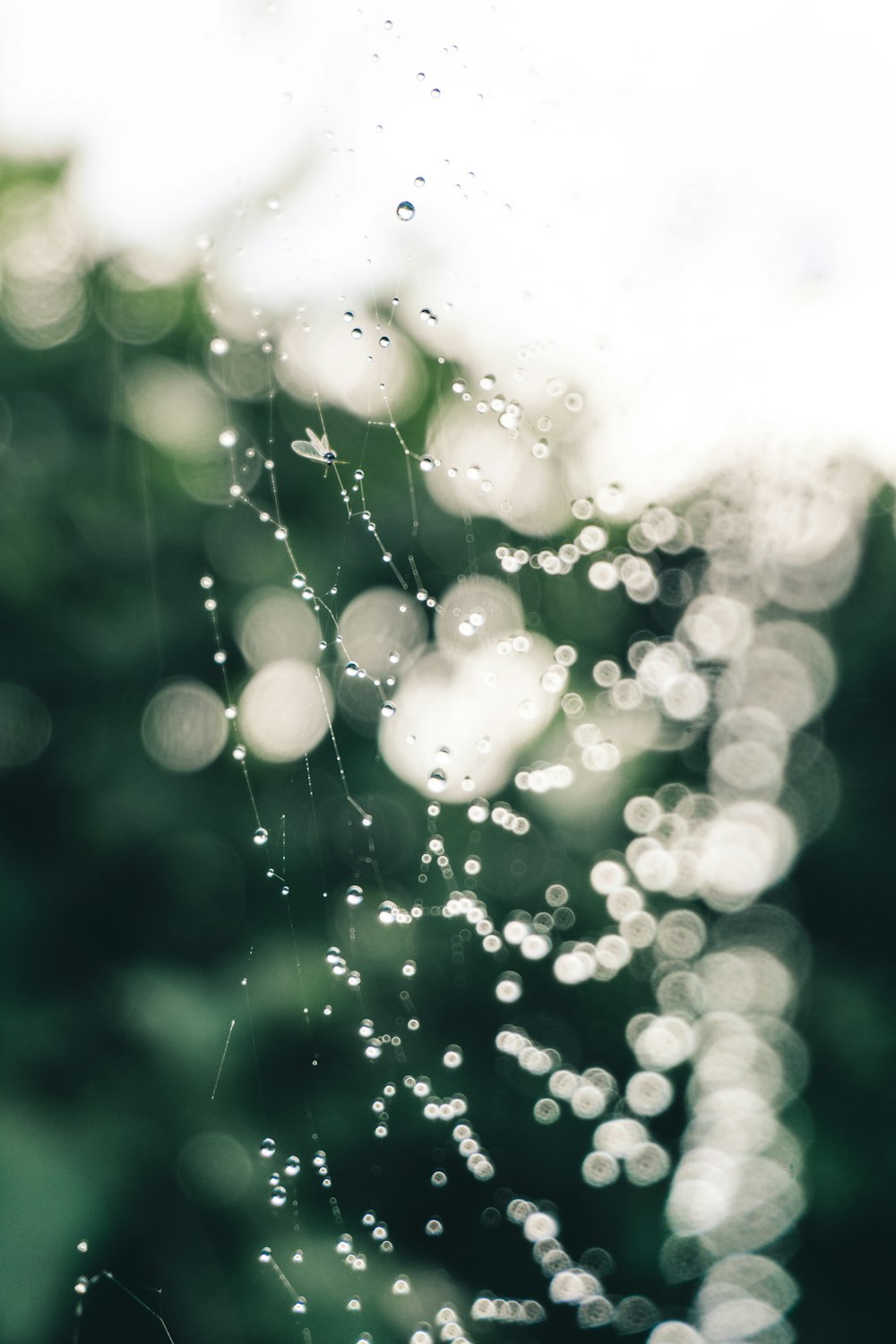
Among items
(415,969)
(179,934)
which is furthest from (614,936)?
(179,934)

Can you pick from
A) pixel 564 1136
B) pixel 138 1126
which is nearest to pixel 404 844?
pixel 138 1126

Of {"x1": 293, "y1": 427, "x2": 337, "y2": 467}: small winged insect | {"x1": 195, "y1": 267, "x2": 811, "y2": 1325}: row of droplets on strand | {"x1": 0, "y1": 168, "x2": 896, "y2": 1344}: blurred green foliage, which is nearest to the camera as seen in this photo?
{"x1": 293, "y1": 427, "x2": 337, "y2": 467}: small winged insect

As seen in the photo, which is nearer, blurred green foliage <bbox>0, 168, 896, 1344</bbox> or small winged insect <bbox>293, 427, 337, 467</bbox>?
small winged insect <bbox>293, 427, 337, 467</bbox>

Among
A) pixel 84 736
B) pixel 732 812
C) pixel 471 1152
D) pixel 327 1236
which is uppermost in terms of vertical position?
pixel 84 736

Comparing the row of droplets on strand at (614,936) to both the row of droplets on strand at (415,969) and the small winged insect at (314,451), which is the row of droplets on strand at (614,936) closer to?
the row of droplets on strand at (415,969)

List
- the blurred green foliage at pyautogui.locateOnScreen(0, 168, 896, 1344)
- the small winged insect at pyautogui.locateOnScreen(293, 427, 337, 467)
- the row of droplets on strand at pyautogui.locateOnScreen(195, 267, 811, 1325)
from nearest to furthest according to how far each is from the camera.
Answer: the small winged insect at pyautogui.locateOnScreen(293, 427, 337, 467)
the blurred green foliage at pyautogui.locateOnScreen(0, 168, 896, 1344)
the row of droplets on strand at pyautogui.locateOnScreen(195, 267, 811, 1325)

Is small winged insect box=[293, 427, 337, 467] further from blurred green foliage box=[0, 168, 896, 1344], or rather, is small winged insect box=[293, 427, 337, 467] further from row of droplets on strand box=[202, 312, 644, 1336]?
blurred green foliage box=[0, 168, 896, 1344]

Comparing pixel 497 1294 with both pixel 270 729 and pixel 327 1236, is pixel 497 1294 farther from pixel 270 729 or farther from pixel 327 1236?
pixel 270 729

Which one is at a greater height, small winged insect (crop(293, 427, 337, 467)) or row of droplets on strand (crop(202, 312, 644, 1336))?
small winged insect (crop(293, 427, 337, 467))

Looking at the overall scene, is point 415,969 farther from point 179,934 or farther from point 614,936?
point 614,936

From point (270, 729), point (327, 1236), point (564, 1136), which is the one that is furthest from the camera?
point (564, 1136)

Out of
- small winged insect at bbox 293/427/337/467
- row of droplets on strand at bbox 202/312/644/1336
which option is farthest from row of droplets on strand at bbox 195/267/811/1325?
small winged insect at bbox 293/427/337/467
